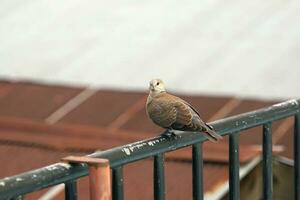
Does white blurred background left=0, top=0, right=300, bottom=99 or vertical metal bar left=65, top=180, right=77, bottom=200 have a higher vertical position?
white blurred background left=0, top=0, right=300, bottom=99

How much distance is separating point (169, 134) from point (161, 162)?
4.9 inches

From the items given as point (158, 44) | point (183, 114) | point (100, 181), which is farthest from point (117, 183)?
point (158, 44)

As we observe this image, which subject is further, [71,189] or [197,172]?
[197,172]

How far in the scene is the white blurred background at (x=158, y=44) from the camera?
23.9ft

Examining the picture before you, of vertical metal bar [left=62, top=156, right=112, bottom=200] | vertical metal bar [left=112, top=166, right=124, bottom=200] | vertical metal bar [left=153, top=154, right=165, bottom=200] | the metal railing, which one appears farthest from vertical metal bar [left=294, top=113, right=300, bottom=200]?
vertical metal bar [left=62, top=156, right=112, bottom=200]

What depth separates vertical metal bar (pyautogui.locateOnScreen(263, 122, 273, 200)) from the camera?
2.47 meters

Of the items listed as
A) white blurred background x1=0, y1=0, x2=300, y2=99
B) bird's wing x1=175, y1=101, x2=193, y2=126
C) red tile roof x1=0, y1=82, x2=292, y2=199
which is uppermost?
white blurred background x1=0, y1=0, x2=300, y2=99

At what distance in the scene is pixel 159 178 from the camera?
210 cm

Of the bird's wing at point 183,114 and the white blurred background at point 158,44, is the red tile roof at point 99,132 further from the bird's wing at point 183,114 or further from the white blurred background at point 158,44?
the bird's wing at point 183,114

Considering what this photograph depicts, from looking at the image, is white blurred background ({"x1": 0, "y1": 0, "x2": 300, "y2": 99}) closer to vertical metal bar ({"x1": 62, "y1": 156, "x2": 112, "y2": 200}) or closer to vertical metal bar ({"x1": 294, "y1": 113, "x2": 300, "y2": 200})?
vertical metal bar ({"x1": 294, "y1": 113, "x2": 300, "y2": 200})

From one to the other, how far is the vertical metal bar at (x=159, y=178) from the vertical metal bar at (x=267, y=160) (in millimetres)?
505

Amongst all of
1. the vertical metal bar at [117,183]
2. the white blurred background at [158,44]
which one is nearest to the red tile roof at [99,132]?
the white blurred background at [158,44]

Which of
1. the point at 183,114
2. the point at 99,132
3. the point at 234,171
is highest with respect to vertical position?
the point at 99,132

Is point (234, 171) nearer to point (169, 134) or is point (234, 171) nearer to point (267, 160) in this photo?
point (267, 160)
